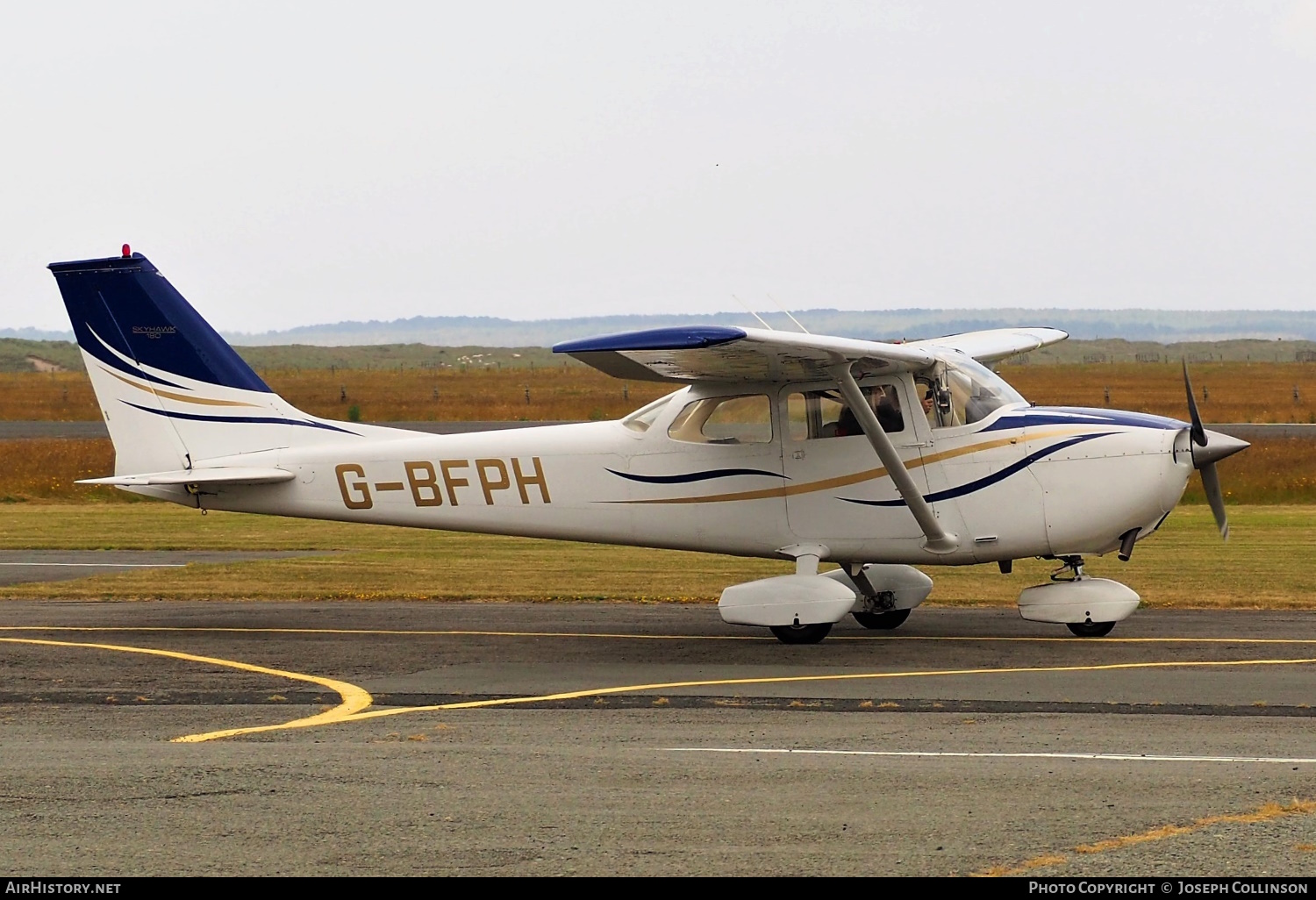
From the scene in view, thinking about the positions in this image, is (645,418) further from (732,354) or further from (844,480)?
(732,354)

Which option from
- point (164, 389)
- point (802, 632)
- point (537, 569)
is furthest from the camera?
point (537, 569)

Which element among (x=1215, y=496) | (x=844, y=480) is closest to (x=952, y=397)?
(x=844, y=480)

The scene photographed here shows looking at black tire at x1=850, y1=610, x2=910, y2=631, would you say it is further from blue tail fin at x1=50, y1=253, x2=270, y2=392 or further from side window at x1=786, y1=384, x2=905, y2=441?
blue tail fin at x1=50, y1=253, x2=270, y2=392

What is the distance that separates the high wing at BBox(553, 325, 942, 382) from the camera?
11094 millimetres

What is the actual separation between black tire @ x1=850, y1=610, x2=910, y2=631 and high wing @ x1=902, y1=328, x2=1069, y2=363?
276 cm

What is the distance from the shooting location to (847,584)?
48.0 feet

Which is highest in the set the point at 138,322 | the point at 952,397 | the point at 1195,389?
the point at 138,322

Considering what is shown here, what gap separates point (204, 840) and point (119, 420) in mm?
9677

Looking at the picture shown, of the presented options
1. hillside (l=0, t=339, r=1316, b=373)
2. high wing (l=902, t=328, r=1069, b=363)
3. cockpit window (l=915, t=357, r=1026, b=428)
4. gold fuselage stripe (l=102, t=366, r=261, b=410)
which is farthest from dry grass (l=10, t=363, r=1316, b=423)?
hillside (l=0, t=339, r=1316, b=373)

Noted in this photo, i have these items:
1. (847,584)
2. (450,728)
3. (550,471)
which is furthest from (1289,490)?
(450,728)

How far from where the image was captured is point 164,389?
15.2m

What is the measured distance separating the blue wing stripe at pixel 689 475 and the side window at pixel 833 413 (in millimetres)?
481

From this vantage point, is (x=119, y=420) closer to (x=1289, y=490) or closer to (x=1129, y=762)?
(x=1129, y=762)

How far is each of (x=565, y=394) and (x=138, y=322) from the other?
58.5 metres
